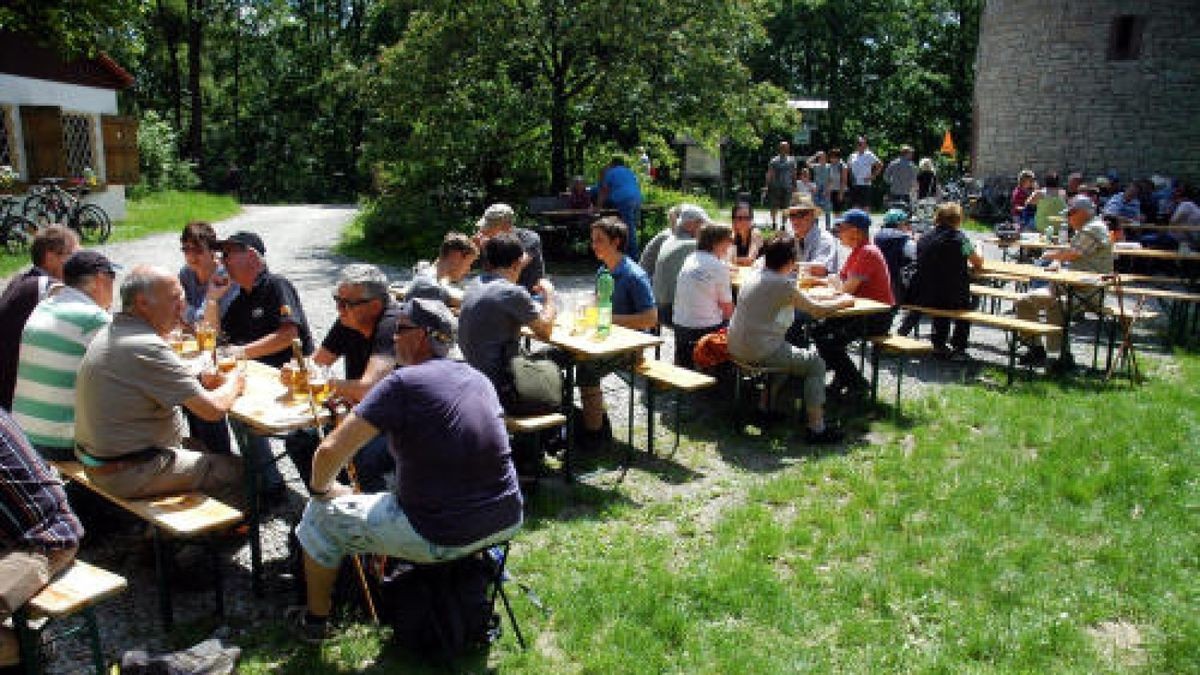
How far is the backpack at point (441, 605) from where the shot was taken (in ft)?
12.1

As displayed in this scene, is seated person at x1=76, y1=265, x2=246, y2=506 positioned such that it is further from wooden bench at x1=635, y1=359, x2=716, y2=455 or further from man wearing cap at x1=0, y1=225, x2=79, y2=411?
wooden bench at x1=635, y1=359, x2=716, y2=455

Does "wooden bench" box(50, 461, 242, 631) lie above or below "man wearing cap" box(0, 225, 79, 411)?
below

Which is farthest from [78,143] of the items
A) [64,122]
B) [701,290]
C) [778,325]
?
[778,325]

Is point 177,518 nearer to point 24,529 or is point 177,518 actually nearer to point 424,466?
point 24,529

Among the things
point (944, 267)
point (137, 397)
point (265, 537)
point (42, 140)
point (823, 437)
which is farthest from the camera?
point (42, 140)

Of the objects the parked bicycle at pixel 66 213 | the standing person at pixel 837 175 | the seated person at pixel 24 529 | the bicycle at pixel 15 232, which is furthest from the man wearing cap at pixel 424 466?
the standing person at pixel 837 175

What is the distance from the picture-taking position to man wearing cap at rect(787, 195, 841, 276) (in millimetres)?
7941

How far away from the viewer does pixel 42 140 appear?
17.8 m

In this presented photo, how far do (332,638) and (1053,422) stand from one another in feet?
17.1

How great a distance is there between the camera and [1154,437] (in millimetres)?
6387

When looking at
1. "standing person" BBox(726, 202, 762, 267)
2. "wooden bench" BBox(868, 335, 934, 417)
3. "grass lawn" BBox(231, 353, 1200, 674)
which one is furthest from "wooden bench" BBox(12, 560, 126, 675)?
"standing person" BBox(726, 202, 762, 267)

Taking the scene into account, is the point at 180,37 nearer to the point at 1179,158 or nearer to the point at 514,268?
the point at 1179,158

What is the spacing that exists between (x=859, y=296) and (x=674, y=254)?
1481mm

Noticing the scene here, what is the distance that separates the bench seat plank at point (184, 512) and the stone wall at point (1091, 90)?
2294 cm
